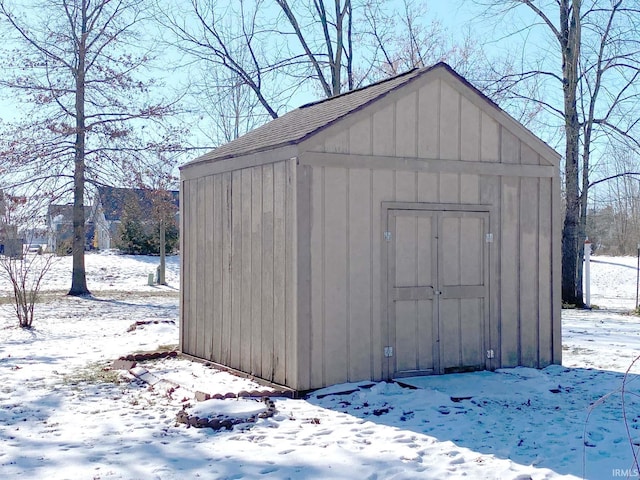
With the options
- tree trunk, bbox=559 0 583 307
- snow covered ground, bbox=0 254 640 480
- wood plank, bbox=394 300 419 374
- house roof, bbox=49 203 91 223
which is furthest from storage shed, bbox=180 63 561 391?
house roof, bbox=49 203 91 223

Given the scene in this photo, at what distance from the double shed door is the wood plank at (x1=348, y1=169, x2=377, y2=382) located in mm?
268

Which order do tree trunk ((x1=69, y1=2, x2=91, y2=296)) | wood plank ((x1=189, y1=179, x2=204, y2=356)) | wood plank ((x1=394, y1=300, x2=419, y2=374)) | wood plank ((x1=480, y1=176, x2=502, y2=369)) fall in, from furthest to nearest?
1. tree trunk ((x1=69, y1=2, x2=91, y2=296))
2. wood plank ((x1=189, y1=179, x2=204, y2=356))
3. wood plank ((x1=480, y1=176, x2=502, y2=369))
4. wood plank ((x1=394, y1=300, x2=419, y2=374))

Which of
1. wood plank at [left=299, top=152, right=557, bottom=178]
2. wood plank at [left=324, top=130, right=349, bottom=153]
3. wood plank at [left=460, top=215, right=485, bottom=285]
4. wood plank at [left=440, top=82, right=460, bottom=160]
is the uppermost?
wood plank at [left=440, top=82, right=460, bottom=160]

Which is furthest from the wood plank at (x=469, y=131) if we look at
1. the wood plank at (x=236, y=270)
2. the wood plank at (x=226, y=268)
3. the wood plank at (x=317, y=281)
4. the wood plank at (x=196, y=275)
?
the wood plank at (x=196, y=275)

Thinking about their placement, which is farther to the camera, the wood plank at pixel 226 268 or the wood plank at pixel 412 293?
the wood plank at pixel 226 268

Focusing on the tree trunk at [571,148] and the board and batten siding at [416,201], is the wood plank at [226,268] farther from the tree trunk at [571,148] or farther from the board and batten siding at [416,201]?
the tree trunk at [571,148]

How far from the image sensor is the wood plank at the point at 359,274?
750 centimetres

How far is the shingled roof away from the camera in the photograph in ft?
24.9

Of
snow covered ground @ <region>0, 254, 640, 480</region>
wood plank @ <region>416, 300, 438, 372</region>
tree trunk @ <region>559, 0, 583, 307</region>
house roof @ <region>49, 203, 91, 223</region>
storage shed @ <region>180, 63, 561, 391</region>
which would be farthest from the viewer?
house roof @ <region>49, 203, 91, 223</region>

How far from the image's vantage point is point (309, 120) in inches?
333

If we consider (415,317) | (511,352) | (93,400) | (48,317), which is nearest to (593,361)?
(511,352)

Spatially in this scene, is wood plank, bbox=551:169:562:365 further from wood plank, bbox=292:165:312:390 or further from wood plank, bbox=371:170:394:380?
wood plank, bbox=292:165:312:390

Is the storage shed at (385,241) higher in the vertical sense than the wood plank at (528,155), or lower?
lower

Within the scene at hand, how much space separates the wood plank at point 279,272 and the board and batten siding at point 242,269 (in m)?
0.01
